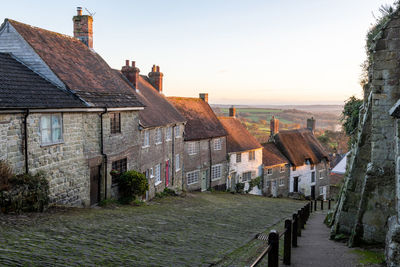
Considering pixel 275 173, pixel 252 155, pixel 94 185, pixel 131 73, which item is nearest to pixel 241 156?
pixel 252 155

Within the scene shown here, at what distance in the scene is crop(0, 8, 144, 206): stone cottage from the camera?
11.6 m

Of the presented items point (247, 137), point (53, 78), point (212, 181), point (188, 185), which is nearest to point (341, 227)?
point (53, 78)

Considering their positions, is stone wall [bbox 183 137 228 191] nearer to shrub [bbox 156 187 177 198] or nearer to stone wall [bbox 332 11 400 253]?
shrub [bbox 156 187 177 198]

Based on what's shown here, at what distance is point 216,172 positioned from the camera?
106 ft

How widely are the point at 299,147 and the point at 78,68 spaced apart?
31004 mm

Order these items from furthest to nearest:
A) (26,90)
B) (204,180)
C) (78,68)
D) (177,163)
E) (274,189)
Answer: (274,189)
(204,180)
(177,163)
(78,68)
(26,90)

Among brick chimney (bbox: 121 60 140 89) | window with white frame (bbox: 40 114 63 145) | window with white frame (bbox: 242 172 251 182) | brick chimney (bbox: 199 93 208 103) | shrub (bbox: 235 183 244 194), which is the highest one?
brick chimney (bbox: 121 60 140 89)

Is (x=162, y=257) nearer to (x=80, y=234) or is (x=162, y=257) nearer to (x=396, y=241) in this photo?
(x=80, y=234)

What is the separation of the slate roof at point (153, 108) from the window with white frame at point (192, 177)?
501cm

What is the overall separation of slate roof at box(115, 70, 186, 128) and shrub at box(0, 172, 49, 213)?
8.10 metres

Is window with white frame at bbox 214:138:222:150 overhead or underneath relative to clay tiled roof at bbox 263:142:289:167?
overhead

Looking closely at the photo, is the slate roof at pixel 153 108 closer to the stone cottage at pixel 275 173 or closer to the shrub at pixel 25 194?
the shrub at pixel 25 194

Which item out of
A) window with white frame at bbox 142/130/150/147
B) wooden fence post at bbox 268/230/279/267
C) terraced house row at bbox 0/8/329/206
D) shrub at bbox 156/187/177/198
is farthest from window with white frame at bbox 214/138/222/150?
wooden fence post at bbox 268/230/279/267

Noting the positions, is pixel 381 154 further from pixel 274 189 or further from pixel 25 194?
pixel 274 189
